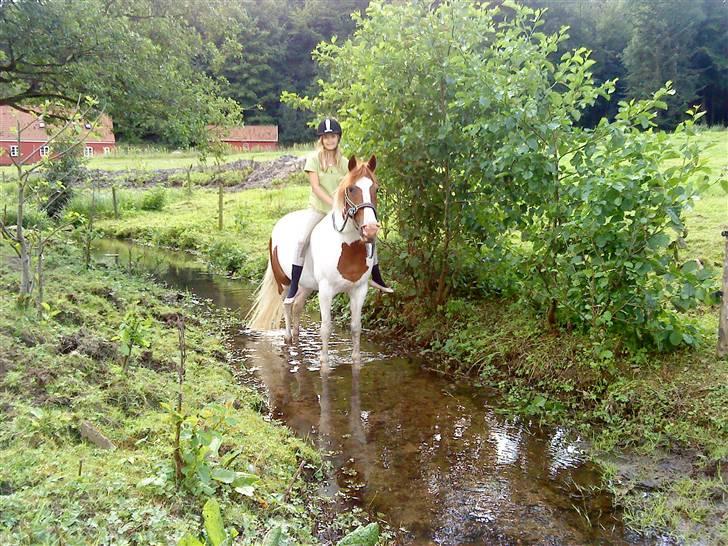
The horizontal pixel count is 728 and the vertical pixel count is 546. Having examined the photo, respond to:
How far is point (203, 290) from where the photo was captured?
1130cm

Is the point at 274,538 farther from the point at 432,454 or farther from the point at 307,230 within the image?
the point at 307,230

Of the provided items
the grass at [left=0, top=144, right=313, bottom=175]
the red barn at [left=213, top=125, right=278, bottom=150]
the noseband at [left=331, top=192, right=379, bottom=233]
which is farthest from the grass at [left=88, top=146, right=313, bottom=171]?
the noseband at [left=331, top=192, right=379, bottom=233]

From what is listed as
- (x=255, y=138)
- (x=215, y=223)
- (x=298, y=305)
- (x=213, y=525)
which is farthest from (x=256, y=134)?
(x=213, y=525)

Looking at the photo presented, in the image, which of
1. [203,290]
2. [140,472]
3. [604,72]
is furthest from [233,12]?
[604,72]

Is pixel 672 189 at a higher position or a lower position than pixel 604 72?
lower

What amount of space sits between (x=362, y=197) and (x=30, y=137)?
A: 29.9m

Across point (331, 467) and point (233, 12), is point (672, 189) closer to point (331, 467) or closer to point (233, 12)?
point (331, 467)

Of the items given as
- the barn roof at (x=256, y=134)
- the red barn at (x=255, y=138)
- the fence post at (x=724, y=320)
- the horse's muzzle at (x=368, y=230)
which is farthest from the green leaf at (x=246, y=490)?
the barn roof at (x=256, y=134)

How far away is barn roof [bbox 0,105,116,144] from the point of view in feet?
24.0

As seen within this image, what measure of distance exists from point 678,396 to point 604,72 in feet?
172

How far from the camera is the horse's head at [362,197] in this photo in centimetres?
592

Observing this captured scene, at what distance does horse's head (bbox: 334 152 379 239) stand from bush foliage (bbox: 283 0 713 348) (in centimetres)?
113

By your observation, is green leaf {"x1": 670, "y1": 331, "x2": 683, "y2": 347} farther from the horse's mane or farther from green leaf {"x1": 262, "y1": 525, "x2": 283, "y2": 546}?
green leaf {"x1": 262, "y1": 525, "x2": 283, "y2": 546}

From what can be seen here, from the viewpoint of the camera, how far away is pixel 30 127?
76.2 ft
